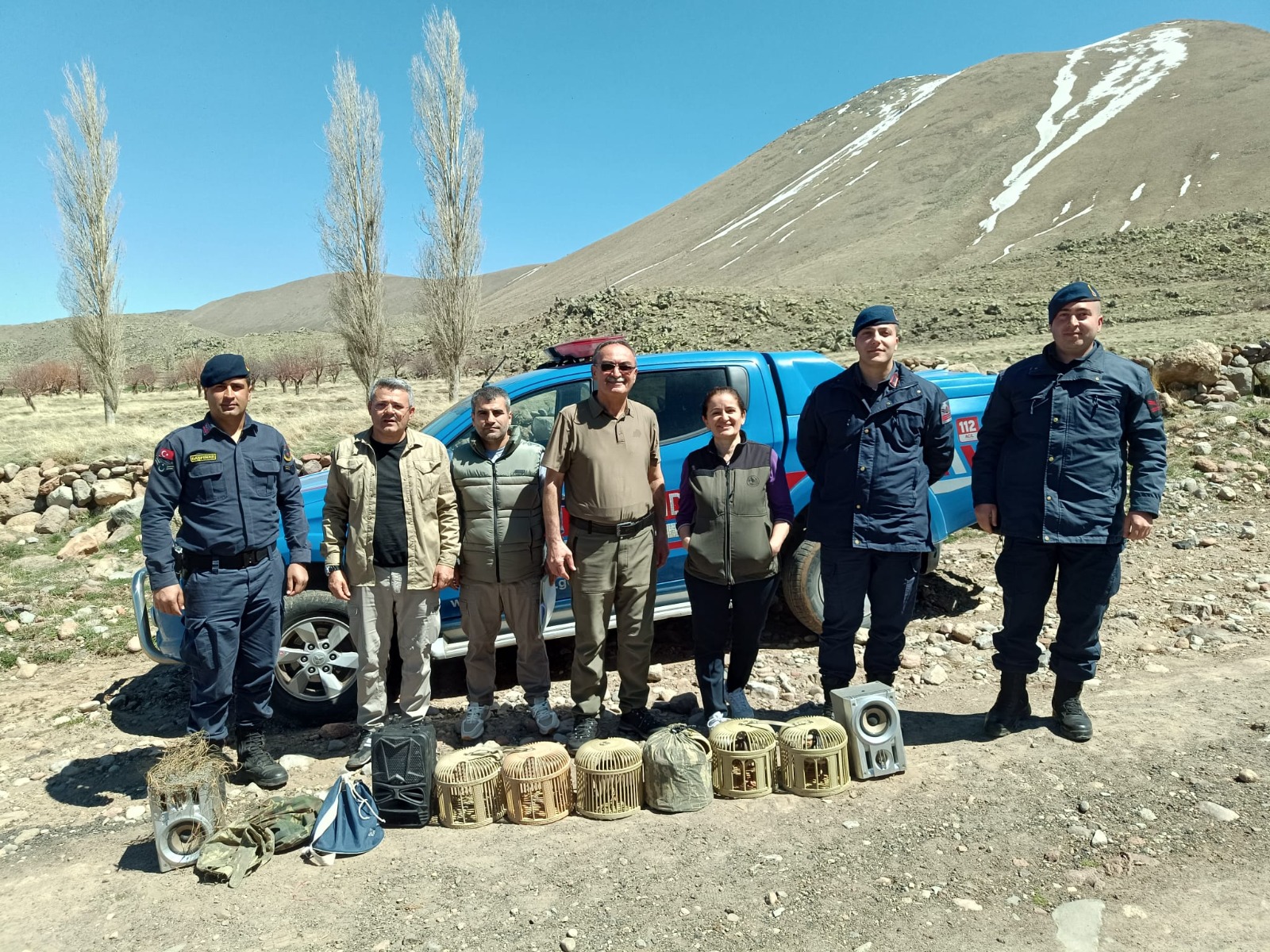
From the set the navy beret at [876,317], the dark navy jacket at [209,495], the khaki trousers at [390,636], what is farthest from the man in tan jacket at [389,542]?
the navy beret at [876,317]

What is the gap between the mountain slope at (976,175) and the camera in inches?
2547

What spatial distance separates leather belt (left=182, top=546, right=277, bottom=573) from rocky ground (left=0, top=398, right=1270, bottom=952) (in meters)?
1.07

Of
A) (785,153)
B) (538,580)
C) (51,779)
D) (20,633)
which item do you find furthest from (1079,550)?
(785,153)

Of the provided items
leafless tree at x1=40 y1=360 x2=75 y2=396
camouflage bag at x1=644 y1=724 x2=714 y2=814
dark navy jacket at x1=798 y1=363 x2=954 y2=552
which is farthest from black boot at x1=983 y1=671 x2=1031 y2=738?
leafless tree at x1=40 y1=360 x2=75 y2=396

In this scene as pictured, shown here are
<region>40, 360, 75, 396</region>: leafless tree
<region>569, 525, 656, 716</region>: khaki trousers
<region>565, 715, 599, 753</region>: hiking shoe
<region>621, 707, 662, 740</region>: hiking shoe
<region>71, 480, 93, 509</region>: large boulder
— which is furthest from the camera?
<region>40, 360, 75, 396</region>: leafless tree

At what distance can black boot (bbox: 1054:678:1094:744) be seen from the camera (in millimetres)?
3670

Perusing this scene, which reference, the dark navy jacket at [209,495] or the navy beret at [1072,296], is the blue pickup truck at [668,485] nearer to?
the dark navy jacket at [209,495]

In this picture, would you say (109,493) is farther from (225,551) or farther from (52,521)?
(225,551)

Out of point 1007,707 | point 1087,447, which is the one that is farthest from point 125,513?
point 1087,447

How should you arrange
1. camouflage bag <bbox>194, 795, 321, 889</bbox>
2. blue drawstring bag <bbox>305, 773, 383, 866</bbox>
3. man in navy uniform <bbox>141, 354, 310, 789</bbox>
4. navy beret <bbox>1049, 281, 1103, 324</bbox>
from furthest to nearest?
man in navy uniform <bbox>141, 354, 310, 789</bbox>, navy beret <bbox>1049, 281, 1103, 324</bbox>, blue drawstring bag <bbox>305, 773, 383, 866</bbox>, camouflage bag <bbox>194, 795, 321, 889</bbox>

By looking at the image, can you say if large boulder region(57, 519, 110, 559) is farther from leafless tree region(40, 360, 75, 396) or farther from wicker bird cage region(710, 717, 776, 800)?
leafless tree region(40, 360, 75, 396)

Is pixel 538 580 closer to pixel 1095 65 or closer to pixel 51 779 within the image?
pixel 51 779

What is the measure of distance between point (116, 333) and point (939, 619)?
25104mm

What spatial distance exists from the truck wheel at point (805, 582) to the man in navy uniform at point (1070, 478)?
4.20 feet
